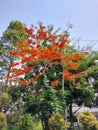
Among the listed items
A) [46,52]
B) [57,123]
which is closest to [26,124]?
[57,123]

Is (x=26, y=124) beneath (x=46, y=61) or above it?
beneath

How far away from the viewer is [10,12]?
1030cm

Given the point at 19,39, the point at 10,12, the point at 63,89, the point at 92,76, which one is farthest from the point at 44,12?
the point at 92,76

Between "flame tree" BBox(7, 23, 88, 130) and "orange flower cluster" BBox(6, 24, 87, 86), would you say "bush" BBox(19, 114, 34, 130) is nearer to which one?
"flame tree" BBox(7, 23, 88, 130)

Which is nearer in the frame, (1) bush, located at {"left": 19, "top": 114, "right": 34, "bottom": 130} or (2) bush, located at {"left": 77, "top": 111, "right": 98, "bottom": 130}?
(1) bush, located at {"left": 19, "top": 114, "right": 34, "bottom": 130}

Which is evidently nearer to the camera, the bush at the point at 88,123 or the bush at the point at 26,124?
the bush at the point at 26,124

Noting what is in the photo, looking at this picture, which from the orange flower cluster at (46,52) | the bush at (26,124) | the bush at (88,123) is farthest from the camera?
the orange flower cluster at (46,52)

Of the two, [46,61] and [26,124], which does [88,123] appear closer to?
[26,124]

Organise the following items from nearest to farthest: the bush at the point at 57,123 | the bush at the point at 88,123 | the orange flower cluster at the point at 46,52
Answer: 1. the bush at the point at 57,123
2. the bush at the point at 88,123
3. the orange flower cluster at the point at 46,52

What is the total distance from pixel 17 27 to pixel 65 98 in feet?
13.3

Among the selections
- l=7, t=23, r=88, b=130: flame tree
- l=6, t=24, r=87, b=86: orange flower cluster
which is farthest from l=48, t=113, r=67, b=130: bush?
l=6, t=24, r=87, b=86: orange flower cluster

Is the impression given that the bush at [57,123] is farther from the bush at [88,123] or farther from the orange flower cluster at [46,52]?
the orange flower cluster at [46,52]

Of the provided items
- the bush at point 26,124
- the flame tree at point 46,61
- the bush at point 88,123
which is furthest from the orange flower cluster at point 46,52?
the bush at point 26,124

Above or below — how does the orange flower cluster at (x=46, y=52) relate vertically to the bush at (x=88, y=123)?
above
